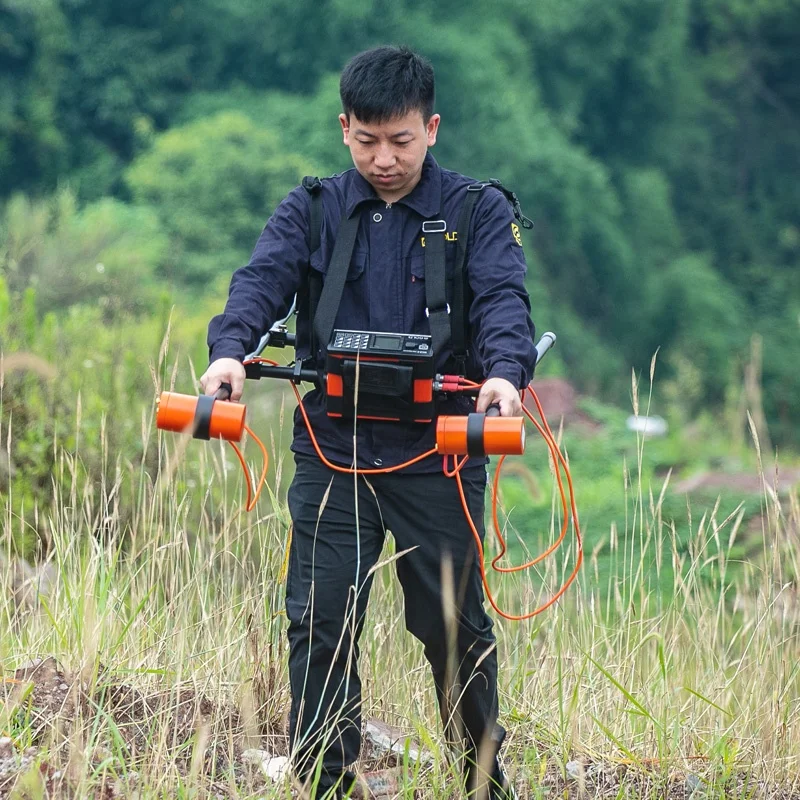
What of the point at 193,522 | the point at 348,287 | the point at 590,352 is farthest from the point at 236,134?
the point at 348,287

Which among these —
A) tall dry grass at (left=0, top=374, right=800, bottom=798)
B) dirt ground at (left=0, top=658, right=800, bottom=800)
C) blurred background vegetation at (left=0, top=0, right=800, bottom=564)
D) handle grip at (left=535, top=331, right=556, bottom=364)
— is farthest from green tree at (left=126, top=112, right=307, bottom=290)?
handle grip at (left=535, top=331, right=556, bottom=364)

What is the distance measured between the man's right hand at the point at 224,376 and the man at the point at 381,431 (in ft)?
0.30

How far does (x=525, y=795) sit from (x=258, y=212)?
16505mm

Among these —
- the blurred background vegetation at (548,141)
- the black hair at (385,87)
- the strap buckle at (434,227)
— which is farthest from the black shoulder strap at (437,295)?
the blurred background vegetation at (548,141)

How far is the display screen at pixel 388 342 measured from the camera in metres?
2.65

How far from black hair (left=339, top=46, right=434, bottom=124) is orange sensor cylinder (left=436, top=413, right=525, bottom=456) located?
0.70 m

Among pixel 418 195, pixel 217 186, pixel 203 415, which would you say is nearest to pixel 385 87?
pixel 418 195

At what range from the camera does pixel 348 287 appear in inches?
112

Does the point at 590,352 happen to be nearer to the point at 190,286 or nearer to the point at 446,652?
the point at 190,286

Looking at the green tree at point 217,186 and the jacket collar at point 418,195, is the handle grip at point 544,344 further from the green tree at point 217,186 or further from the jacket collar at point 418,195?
the green tree at point 217,186

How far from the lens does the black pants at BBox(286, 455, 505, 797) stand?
274 centimetres

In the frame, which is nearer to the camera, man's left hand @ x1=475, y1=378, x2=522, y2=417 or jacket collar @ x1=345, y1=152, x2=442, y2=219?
man's left hand @ x1=475, y1=378, x2=522, y2=417

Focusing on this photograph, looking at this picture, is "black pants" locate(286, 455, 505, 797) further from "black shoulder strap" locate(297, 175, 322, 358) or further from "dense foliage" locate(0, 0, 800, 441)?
"dense foliage" locate(0, 0, 800, 441)

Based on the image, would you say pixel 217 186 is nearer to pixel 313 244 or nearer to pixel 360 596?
→ pixel 313 244
